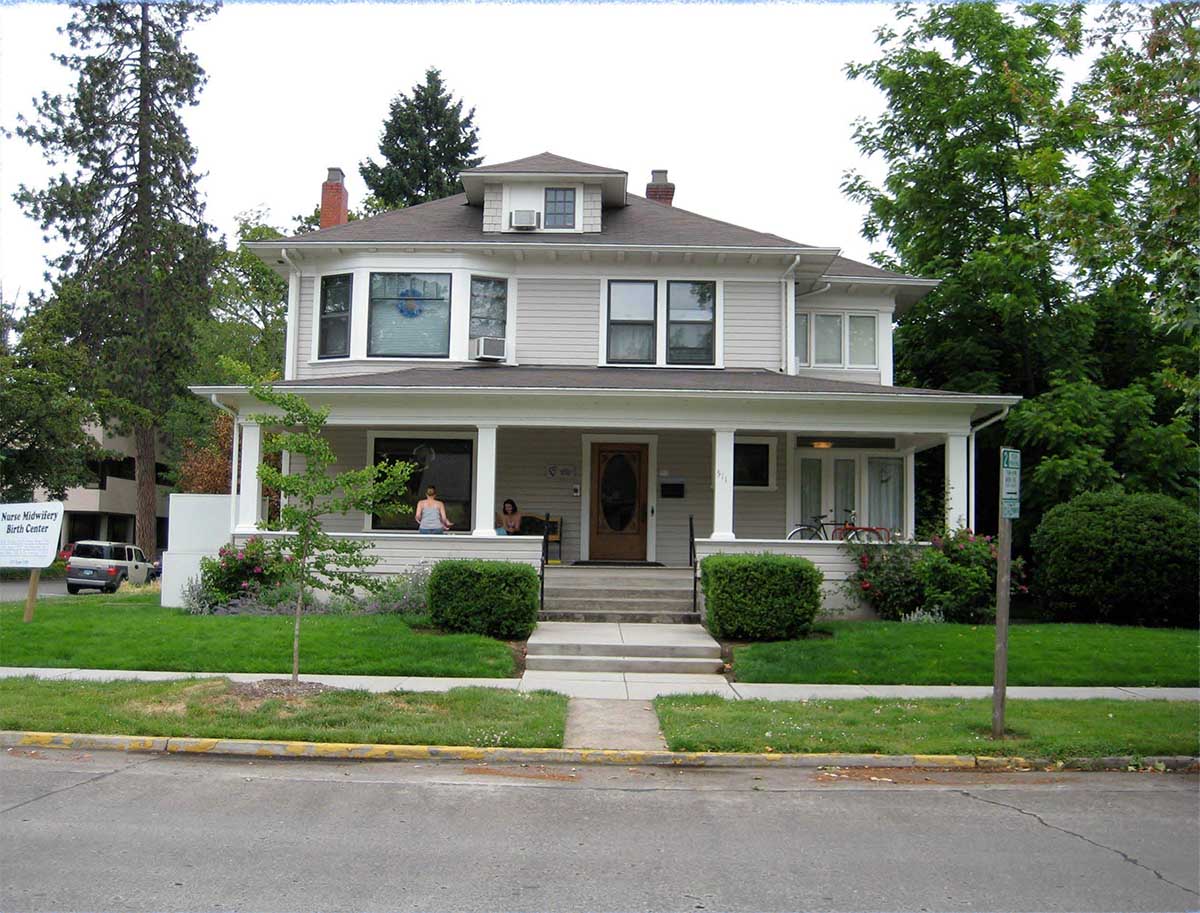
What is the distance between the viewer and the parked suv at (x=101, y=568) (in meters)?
30.9

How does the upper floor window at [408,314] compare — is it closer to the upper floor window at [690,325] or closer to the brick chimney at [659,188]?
the upper floor window at [690,325]

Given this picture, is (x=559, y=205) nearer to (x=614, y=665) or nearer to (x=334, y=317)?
(x=334, y=317)

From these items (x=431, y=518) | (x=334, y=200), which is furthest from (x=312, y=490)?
(x=334, y=200)

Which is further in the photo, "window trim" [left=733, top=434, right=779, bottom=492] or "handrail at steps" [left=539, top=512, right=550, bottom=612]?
"window trim" [left=733, top=434, right=779, bottom=492]

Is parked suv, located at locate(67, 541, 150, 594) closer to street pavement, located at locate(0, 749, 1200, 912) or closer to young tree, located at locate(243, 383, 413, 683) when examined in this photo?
young tree, located at locate(243, 383, 413, 683)

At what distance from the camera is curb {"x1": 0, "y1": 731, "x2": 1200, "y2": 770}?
8734mm

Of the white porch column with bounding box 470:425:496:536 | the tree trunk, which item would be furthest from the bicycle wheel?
the tree trunk

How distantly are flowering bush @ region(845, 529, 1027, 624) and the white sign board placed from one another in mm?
11591

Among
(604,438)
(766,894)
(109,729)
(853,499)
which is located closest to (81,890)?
(766,894)

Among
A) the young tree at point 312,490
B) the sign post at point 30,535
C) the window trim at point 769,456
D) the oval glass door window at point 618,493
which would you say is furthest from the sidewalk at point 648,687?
the window trim at point 769,456

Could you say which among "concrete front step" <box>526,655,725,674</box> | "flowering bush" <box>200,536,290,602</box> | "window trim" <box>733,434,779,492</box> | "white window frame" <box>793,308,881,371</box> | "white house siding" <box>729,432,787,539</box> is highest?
"white window frame" <box>793,308,881,371</box>

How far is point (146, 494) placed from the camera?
41.5 meters

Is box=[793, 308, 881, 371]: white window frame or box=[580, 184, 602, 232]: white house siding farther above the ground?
box=[580, 184, 602, 232]: white house siding

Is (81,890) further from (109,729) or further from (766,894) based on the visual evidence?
(109,729)
